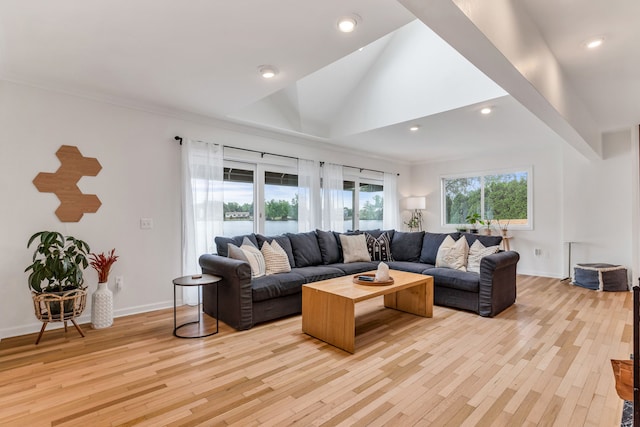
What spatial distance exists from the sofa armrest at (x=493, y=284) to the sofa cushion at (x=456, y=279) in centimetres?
9

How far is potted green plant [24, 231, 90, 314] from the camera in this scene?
276 centimetres

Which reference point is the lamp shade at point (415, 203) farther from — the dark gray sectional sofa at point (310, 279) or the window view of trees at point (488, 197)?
the dark gray sectional sofa at point (310, 279)

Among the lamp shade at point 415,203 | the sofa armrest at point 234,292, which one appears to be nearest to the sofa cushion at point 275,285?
the sofa armrest at point 234,292

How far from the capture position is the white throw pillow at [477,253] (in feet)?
12.7

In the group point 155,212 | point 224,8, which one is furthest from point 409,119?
point 155,212

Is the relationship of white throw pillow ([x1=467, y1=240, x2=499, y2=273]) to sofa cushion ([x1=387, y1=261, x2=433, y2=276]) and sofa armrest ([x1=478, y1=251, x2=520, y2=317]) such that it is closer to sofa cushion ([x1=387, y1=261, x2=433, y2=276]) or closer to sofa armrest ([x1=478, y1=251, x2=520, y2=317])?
sofa armrest ([x1=478, y1=251, x2=520, y2=317])

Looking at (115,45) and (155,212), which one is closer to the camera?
(115,45)

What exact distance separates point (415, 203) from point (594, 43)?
4842 mm

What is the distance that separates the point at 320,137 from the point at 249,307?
10.2 feet

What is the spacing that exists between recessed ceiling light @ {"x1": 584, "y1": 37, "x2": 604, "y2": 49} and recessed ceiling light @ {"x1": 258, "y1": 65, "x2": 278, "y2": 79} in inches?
96.9

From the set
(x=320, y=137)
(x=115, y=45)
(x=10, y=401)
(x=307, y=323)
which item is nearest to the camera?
(x=10, y=401)

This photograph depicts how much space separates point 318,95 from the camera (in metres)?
4.61

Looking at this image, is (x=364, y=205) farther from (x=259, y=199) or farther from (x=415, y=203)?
(x=259, y=199)

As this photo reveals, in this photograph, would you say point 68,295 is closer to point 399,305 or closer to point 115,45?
point 115,45
